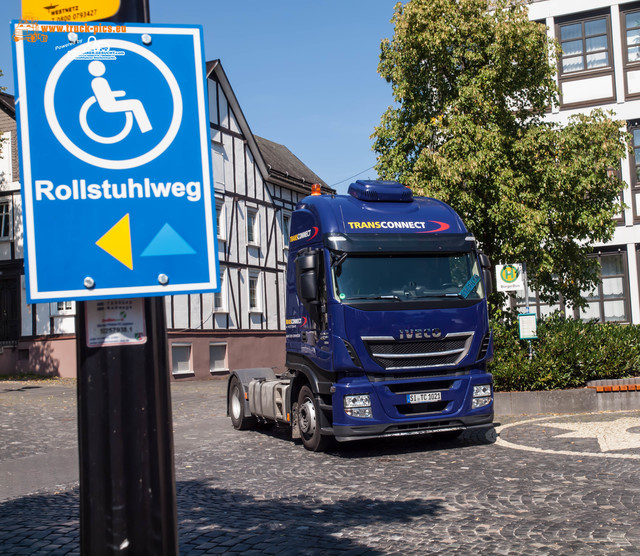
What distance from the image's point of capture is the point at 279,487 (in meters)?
8.16

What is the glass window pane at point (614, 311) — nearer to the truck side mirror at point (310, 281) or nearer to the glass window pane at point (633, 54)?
the glass window pane at point (633, 54)

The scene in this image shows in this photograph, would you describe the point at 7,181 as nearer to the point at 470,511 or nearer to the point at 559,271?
the point at 559,271

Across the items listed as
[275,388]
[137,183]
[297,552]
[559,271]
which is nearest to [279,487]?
[297,552]

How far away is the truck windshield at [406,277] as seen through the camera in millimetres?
10508

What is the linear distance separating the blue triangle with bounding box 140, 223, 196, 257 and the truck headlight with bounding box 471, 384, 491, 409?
8.77m

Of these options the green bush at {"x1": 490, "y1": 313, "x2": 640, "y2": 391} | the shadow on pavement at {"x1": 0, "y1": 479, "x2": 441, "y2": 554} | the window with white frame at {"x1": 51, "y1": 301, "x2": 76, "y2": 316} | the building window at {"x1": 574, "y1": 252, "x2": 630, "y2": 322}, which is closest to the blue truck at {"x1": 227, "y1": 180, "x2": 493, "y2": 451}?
the shadow on pavement at {"x1": 0, "y1": 479, "x2": 441, "y2": 554}

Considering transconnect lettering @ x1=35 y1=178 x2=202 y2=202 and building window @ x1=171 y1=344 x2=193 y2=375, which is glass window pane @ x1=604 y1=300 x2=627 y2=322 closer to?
building window @ x1=171 y1=344 x2=193 y2=375

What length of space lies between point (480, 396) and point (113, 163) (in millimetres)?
8967

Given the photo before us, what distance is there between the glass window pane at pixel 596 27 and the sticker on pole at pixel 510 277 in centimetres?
1453

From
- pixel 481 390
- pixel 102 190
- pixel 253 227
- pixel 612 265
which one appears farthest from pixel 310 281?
pixel 253 227

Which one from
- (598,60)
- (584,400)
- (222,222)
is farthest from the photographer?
(222,222)

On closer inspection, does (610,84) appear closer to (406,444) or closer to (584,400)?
(584,400)

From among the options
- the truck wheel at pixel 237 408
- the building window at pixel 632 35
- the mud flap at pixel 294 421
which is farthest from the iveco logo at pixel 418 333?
the building window at pixel 632 35

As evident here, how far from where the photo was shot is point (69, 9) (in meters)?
2.60
